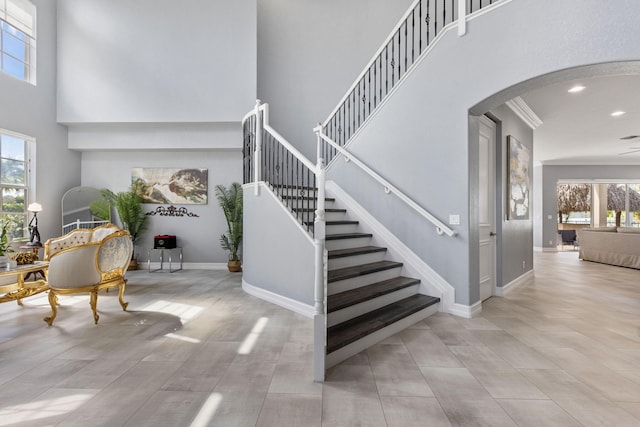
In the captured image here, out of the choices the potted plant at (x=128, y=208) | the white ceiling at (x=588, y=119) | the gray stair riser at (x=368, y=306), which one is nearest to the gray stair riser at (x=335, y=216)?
the gray stair riser at (x=368, y=306)

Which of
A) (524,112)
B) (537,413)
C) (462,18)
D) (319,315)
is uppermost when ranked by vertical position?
(462,18)

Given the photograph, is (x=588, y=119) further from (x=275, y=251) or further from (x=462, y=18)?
(x=275, y=251)

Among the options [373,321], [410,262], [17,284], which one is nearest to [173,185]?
[17,284]

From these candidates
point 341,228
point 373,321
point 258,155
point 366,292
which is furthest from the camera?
point 341,228

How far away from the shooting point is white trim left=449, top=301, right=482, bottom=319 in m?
3.67

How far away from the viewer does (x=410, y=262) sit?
164 inches

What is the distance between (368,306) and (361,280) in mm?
413

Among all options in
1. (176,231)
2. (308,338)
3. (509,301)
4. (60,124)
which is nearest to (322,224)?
(308,338)

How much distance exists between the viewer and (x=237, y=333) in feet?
10.4

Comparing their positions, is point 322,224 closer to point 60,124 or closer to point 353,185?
point 353,185

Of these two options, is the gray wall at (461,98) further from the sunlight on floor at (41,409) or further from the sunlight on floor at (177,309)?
the sunlight on floor at (41,409)

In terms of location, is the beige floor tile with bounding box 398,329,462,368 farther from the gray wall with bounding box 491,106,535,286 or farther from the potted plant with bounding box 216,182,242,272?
the potted plant with bounding box 216,182,242,272

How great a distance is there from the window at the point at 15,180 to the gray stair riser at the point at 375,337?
6421mm

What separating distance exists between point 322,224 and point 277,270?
1.98 m
